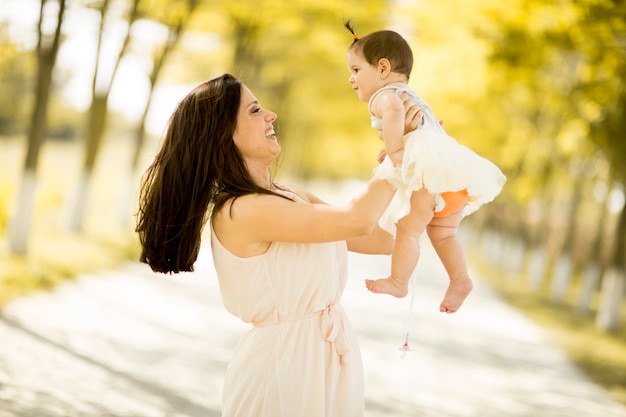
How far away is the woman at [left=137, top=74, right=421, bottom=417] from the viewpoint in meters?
2.80

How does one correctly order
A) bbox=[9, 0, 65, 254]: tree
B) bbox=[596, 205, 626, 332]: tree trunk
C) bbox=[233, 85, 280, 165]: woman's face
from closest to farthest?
bbox=[233, 85, 280, 165]: woman's face
bbox=[9, 0, 65, 254]: tree
bbox=[596, 205, 626, 332]: tree trunk

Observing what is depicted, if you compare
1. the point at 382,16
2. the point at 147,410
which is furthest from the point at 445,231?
the point at 382,16

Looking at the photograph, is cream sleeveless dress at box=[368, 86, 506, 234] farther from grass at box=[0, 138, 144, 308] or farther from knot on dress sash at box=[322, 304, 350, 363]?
grass at box=[0, 138, 144, 308]

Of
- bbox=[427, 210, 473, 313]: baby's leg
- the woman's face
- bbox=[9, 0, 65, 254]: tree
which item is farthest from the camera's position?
bbox=[9, 0, 65, 254]: tree

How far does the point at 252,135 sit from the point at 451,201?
2.29 feet

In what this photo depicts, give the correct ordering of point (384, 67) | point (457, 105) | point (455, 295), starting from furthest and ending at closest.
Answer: point (457, 105), point (455, 295), point (384, 67)

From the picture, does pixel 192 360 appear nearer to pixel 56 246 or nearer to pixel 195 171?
pixel 195 171

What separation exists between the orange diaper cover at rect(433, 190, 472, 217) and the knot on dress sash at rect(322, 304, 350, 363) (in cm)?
48

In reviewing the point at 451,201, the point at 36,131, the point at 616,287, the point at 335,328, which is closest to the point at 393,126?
the point at 451,201

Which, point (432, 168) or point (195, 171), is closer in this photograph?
point (432, 168)

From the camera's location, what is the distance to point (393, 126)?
2701 millimetres

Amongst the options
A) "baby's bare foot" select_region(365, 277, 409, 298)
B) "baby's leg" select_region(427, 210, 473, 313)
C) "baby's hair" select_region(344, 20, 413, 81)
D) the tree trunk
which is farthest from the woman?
the tree trunk

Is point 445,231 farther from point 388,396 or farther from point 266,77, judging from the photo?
point 266,77

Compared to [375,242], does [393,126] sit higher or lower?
higher
